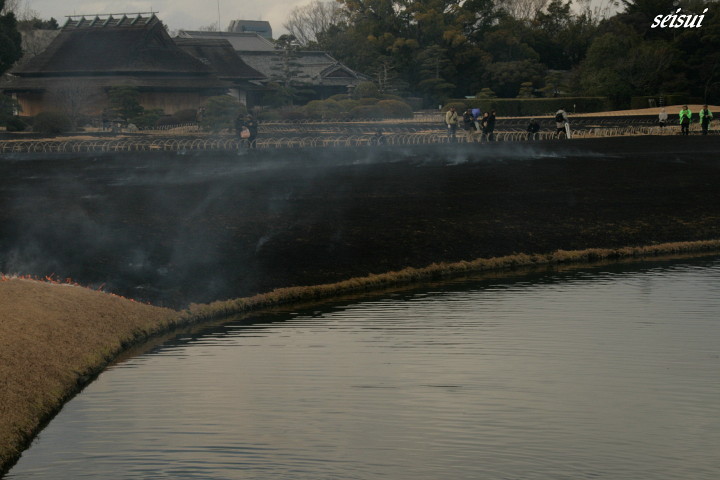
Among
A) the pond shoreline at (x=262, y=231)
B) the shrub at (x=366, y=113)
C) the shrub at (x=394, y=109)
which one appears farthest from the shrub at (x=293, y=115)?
the pond shoreline at (x=262, y=231)

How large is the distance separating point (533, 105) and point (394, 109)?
1170 centimetres

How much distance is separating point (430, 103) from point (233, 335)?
2586 inches

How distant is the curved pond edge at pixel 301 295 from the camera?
39.9 ft

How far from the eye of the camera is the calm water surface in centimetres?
998

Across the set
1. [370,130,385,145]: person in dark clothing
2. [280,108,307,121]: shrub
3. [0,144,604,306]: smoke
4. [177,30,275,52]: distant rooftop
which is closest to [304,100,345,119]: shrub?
[280,108,307,121]: shrub

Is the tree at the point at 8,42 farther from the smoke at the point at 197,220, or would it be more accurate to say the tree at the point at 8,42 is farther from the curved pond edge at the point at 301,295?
the curved pond edge at the point at 301,295

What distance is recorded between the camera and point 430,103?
80.6m

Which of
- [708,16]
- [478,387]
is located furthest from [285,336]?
[708,16]

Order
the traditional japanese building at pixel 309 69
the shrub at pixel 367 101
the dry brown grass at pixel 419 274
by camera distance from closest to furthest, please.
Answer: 1. the dry brown grass at pixel 419 274
2. the shrub at pixel 367 101
3. the traditional japanese building at pixel 309 69

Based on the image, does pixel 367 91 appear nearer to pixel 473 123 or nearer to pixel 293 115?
pixel 293 115

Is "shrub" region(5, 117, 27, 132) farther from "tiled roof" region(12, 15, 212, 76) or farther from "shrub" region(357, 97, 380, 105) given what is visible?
"shrub" region(357, 97, 380, 105)

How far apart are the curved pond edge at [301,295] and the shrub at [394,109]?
42426 millimetres

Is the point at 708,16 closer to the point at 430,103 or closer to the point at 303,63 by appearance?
the point at 430,103

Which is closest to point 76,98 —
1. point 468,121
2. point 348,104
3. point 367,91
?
point 348,104
